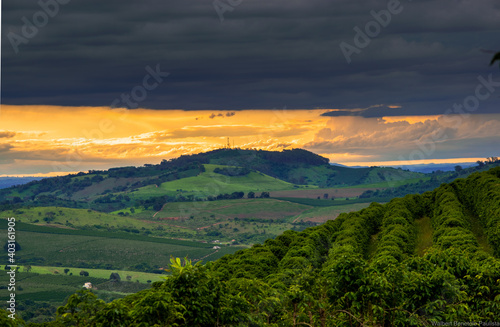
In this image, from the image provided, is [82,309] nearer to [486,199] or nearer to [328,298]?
[328,298]

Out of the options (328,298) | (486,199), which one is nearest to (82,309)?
(328,298)

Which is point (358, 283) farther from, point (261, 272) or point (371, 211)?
point (371, 211)

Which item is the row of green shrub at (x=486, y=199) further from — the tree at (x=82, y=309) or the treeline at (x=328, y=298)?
the tree at (x=82, y=309)

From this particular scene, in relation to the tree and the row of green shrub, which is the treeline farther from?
the row of green shrub

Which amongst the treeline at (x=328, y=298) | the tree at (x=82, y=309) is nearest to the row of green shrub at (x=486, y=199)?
the treeline at (x=328, y=298)

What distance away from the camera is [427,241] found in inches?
3848

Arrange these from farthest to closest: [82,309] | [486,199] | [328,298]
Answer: [486,199] → [328,298] → [82,309]

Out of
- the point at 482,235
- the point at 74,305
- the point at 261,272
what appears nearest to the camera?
the point at 74,305

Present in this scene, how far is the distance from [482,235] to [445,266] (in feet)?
166

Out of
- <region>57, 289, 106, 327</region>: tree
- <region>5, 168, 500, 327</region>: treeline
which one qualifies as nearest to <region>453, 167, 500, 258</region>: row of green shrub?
<region>5, 168, 500, 327</region>: treeline

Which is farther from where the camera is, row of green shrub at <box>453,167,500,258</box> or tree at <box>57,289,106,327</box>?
row of green shrub at <box>453,167,500,258</box>

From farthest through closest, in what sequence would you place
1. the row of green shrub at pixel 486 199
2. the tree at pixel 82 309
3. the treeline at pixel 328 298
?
the row of green shrub at pixel 486 199 → the treeline at pixel 328 298 → the tree at pixel 82 309

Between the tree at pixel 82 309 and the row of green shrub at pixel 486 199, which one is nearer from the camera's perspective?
the tree at pixel 82 309

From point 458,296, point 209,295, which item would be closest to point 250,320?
point 209,295
